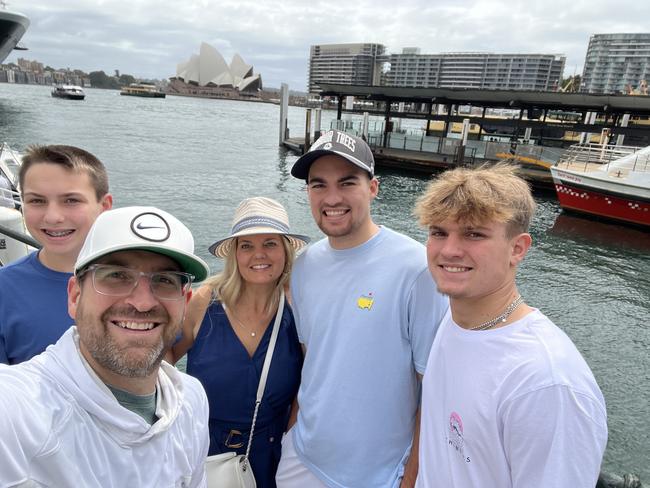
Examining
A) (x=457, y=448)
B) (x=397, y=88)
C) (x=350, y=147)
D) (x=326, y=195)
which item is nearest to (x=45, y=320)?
(x=326, y=195)

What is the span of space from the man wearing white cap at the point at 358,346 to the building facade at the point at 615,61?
146720 mm

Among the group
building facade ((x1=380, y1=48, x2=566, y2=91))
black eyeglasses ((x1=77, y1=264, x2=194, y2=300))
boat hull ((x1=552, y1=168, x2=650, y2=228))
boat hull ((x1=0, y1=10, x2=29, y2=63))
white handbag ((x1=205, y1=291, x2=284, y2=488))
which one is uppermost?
building facade ((x1=380, y1=48, x2=566, y2=91))

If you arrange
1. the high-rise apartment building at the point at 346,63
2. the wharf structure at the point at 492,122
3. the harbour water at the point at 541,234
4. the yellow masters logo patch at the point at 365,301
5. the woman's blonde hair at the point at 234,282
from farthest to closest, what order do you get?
the high-rise apartment building at the point at 346,63 < the wharf structure at the point at 492,122 < the harbour water at the point at 541,234 < the woman's blonde hair at the point at 234,282 < the yellow masters logo patch at the point at 365,301

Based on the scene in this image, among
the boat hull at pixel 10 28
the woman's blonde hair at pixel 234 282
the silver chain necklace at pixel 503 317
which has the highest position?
the boat hull at pixel 10 28

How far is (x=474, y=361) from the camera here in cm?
153

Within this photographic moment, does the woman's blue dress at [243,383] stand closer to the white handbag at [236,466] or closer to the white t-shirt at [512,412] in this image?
the white handbag at [236,466]

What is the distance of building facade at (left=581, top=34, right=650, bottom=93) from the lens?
12525cm

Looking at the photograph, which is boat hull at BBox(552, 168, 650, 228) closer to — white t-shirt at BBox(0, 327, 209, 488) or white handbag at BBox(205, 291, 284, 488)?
white handbag at BBox(205, 291, 284, 488)

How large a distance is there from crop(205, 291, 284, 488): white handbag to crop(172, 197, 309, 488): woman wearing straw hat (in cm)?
3

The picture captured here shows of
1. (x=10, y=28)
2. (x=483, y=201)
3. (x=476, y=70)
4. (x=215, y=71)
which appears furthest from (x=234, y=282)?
(x=476, y=70)

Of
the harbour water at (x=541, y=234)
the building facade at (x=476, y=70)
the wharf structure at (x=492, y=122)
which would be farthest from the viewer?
the building facade at (x=476, y=70)

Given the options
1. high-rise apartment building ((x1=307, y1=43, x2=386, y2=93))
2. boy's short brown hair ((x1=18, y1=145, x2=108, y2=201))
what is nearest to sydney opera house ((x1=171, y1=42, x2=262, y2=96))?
high-rise apartment building ((x1=307, y1=43, x2=386, y2=93))

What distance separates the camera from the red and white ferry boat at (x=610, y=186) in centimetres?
1648

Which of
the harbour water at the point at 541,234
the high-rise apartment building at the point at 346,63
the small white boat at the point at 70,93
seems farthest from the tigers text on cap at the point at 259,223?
the high-rise apartment building at the point at 346,63
